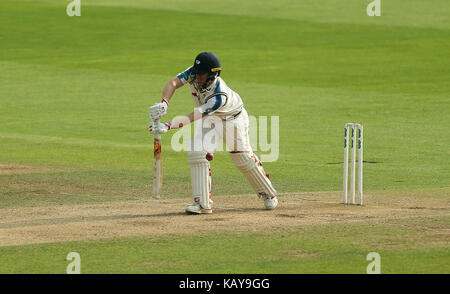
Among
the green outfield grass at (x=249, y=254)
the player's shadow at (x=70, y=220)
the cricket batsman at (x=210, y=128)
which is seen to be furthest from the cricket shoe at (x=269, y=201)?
the green outfield grass at (x=249, y=254)

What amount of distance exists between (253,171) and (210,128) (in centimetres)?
77

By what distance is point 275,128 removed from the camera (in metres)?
21.5

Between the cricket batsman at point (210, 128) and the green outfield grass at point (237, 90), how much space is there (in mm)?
1631

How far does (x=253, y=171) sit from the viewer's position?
1205 centimetres

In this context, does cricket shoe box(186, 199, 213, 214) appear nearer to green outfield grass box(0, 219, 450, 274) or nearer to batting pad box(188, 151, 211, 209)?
batting pad box(188, 151, 211, 209)

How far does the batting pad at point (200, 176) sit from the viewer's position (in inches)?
463

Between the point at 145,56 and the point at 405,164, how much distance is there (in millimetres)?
20221

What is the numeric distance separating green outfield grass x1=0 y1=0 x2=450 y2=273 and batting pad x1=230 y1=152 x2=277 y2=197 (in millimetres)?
1620

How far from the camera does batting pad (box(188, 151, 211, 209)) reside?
11.8 m
